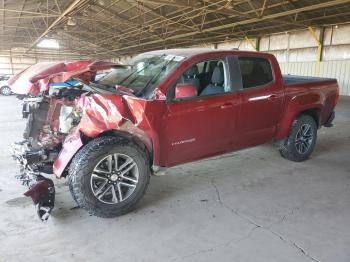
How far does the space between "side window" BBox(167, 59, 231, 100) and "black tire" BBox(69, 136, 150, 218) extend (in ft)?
3.43

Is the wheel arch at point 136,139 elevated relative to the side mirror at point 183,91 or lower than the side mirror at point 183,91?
lower

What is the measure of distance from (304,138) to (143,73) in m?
2.82

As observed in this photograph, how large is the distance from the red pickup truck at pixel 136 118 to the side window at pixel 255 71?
0.01m

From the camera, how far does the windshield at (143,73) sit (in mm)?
3361

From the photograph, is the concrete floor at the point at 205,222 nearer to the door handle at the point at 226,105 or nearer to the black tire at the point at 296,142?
the black tire at the point at 296,142

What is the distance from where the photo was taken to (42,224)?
2.92 meters

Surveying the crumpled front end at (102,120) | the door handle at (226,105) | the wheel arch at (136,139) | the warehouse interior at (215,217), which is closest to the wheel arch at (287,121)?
the warehouse interior at (215,217)

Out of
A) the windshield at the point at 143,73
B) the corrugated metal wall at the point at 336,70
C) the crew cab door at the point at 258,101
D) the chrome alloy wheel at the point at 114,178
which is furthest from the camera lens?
the corrugated metal wall at the point at 336,70

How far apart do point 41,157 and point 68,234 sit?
0.88 m

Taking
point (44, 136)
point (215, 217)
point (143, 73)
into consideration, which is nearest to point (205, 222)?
point (215, 217)

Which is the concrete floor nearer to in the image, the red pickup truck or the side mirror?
the red pickup truck

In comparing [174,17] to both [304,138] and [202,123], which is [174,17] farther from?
[202,123]

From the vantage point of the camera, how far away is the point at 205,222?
300 centimetres

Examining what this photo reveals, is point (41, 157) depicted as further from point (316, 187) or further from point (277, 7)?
point (277, 7)
